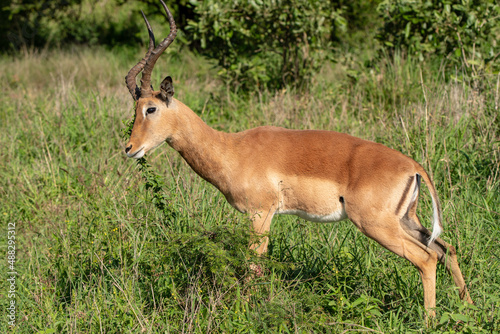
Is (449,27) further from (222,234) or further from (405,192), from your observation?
(222,234)

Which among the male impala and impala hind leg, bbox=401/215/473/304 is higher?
the male impala

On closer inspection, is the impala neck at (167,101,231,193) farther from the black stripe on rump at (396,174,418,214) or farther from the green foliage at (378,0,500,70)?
the green foliage at (378,0,500,70)

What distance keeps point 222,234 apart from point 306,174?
734 mm

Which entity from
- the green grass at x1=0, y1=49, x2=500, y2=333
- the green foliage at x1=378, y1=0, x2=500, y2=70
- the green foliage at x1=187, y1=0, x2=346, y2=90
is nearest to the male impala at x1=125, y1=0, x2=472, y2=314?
the green grass at x1=0, y1=49, x2=500, y2=333

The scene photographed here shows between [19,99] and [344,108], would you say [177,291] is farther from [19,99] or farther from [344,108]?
[19,99]

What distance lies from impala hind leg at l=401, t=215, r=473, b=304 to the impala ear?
5.92ft

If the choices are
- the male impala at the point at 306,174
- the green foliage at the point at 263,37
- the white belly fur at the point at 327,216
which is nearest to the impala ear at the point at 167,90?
the male impala at the point at 306,174

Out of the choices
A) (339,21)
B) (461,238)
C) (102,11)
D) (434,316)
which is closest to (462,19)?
(339,21)

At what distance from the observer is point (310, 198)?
3.51 meters

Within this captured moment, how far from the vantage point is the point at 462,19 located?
22.3 ft

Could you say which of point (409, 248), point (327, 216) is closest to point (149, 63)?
point (327, 216)

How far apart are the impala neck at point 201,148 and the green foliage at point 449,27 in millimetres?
3905

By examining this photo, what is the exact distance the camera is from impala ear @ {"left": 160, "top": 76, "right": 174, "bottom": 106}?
366 centimetres

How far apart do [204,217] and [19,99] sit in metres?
4.61
